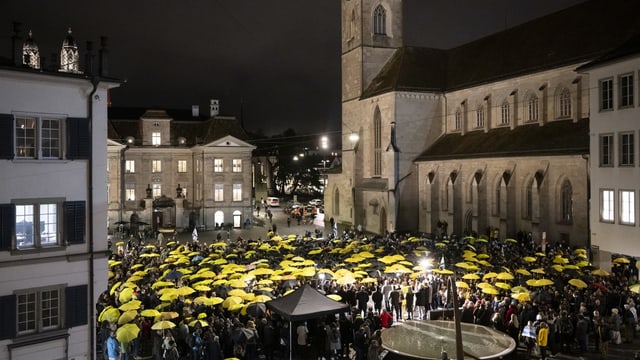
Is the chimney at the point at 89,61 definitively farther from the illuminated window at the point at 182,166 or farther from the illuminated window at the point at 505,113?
the illuminated window at the point at 182,166

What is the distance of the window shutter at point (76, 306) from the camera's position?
55.9 ft

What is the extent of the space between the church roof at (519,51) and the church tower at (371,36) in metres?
1.07

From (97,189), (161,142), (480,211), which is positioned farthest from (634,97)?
(161,142)

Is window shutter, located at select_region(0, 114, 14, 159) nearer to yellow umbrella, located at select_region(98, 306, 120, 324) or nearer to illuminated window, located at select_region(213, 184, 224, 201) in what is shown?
yellow umbrella, located at select_region(98, 306, 120, 324)

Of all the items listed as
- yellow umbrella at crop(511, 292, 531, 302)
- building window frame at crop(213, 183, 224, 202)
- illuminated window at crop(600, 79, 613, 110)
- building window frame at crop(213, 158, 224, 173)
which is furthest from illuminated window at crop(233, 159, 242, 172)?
yellow umbrella at crop(511, 292, 531, 302)

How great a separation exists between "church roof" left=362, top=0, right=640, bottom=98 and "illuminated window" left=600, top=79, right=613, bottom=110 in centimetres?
1116

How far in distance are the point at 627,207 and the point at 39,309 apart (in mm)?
23942

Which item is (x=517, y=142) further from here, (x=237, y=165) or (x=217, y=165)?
(x=217, y=165)

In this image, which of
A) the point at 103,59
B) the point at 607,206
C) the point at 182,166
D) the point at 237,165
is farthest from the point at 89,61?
the point at 182,166

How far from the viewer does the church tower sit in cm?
5525

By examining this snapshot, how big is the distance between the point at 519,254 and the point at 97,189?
2202 centimetres

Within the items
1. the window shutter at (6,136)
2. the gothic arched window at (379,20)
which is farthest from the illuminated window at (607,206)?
the gothic arched window at (379,20)

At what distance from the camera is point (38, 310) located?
16531 mm

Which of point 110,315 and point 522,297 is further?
point 522,297
